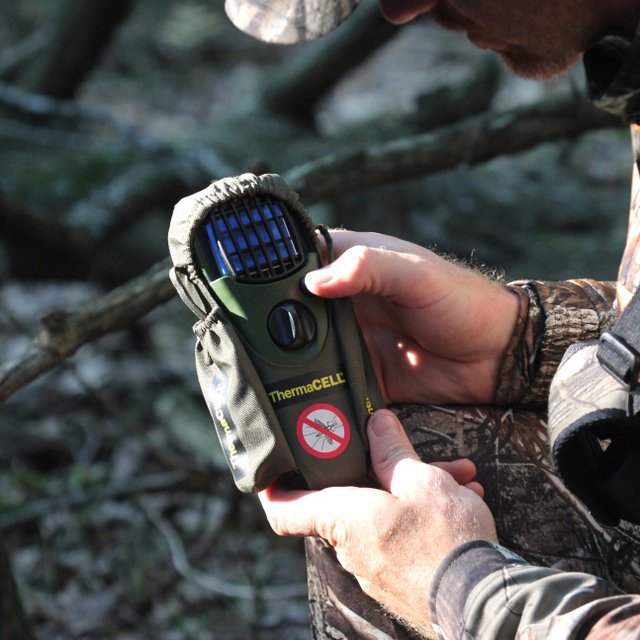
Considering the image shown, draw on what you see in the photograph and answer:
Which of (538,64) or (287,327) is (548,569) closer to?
(287,327)

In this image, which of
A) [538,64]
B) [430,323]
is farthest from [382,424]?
[538,64]

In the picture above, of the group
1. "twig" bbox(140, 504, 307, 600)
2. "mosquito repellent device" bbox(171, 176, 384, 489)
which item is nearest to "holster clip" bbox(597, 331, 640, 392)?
"mosquito repellent device" bbox(171, 176, 384, 489)

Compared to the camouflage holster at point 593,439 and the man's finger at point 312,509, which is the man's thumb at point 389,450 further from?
the camouflage holster at point 593,439

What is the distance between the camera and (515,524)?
174 cm

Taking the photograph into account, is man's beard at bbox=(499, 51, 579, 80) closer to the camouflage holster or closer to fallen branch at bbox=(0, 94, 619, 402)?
the camouflage holster

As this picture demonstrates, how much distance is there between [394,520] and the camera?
1531 mm

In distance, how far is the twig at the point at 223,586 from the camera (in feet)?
10.5

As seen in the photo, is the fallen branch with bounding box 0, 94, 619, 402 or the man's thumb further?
the fallen branch with bounding box 0, 94, 619, 402

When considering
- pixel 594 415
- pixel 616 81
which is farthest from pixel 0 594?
pixel 616 81

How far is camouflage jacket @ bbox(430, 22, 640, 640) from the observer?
1.32m

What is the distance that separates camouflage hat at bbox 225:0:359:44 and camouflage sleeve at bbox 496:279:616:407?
2.90 ft

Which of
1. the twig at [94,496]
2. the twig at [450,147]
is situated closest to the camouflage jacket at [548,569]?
the twig at [450,147]

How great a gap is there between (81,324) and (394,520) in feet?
3.77

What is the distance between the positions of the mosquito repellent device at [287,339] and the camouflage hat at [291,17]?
90cm
